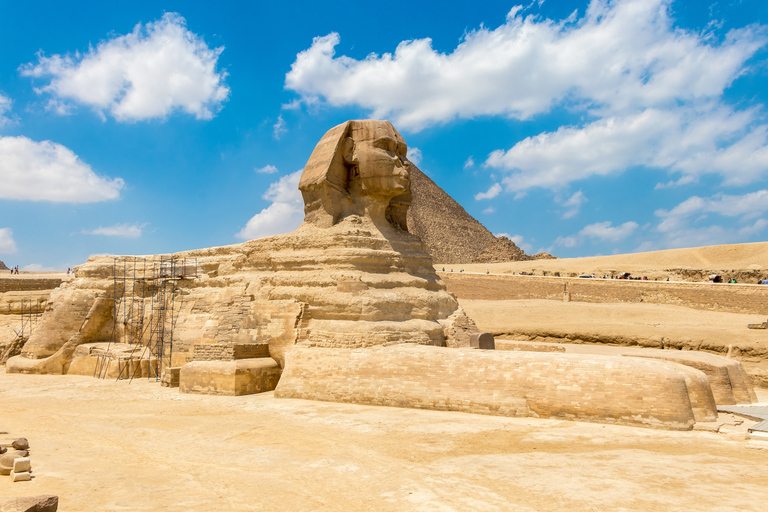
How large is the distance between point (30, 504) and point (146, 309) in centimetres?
1028

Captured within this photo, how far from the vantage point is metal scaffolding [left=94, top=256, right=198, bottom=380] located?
11516 millimetres

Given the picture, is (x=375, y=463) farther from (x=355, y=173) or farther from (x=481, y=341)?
(x=355, y=173)

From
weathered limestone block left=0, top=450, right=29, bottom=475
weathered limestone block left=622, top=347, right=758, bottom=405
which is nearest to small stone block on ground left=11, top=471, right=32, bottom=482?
weathered limestone block left=0, top=450, right=29, bottom=475

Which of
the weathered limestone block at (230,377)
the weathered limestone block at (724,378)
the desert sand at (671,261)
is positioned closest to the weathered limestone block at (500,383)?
the weathered limestone block at (230,377)

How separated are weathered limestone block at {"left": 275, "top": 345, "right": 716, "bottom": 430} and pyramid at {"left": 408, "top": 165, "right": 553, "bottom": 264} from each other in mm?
42992

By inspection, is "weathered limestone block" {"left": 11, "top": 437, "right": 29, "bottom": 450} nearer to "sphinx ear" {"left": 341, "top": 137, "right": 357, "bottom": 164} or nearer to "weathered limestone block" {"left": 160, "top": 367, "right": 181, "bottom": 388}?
"weathered limestone block" {"left": 160, "top": 367, "right": 181, "bottom": 388}

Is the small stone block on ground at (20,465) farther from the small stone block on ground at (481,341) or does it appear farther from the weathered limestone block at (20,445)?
→ the small stone block on ground at (481,341)

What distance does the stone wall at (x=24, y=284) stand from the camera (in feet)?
91.5

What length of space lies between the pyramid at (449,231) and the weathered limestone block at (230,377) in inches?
1648

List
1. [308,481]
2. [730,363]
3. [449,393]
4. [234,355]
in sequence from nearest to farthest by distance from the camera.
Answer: [308,481], [449,393], [730,363], [234,355]

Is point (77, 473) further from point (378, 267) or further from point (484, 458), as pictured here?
point (378, 267)

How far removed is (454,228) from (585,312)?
124ft

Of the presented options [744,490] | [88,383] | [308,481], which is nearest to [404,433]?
[308,481]

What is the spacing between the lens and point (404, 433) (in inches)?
234
